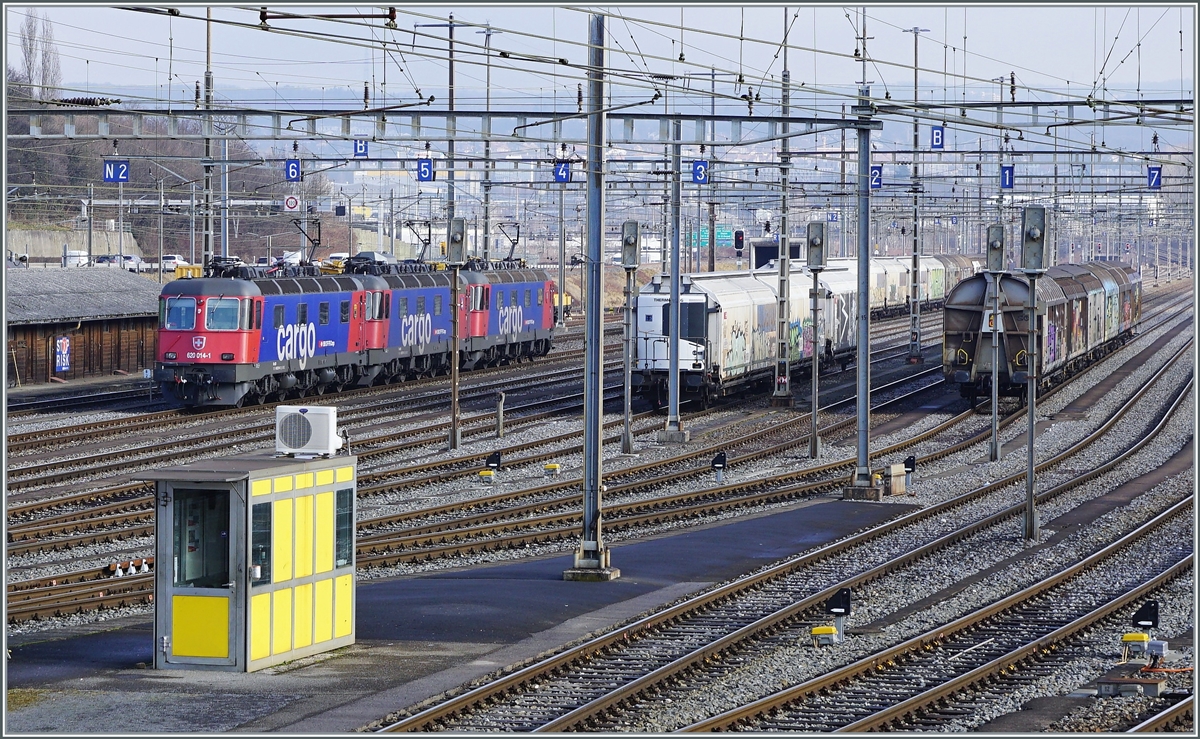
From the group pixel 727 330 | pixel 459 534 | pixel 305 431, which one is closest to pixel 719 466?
pixel 459 534

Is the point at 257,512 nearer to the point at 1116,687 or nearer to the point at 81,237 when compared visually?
the point at 1116,687

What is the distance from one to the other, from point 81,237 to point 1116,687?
83255 millimetres

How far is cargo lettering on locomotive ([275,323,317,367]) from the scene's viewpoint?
40062 mm

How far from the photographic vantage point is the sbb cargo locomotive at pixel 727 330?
3978 cm

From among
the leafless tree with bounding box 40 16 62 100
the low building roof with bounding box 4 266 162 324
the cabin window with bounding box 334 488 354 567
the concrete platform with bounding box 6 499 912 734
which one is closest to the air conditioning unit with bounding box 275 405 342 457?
the cabin window with bounding box 334 488 354 567

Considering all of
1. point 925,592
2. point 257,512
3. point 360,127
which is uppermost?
point 360,127

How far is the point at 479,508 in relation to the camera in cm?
2620

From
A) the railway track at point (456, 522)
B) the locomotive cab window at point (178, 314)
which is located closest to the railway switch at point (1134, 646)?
the railway track at point (456, 522)

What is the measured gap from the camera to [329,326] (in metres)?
42.6

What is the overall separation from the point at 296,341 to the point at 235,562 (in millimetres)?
27172

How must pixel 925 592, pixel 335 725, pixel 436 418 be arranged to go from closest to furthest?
pixel 335 725 → pixel 925 592 → pixel 436 418

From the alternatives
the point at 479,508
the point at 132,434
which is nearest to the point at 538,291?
the point at 132,434

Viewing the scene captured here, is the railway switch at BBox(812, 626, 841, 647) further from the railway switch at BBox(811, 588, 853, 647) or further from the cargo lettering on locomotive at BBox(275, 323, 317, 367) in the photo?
the cargo lettering on locomotive at BBox(275, 323, 317, 367)

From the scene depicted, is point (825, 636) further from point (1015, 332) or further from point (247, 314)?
point (1015, 332)
